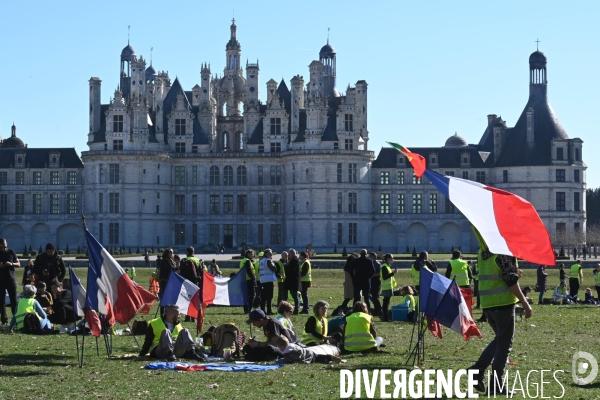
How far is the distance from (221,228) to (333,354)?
7062cm

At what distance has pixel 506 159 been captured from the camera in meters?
89.0

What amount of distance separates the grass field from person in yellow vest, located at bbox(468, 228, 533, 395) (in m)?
0.50

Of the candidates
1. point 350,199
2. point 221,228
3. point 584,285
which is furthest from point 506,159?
point 584,285

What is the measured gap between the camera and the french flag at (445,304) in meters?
18.9

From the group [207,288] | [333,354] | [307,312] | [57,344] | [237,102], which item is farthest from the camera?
[237,102]

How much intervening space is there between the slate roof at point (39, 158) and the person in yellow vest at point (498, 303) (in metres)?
78.9

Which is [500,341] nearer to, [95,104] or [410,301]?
[410,301]

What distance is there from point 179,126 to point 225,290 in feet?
212

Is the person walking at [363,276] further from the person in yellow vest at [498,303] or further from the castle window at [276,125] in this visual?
the castle window at [276,125]

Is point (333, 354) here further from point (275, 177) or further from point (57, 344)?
point (275, 177)

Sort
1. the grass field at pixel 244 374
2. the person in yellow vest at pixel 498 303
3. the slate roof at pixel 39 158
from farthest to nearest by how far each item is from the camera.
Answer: the slate roof at pixel 39 158 → the grass field at pixel 244 374 → the person in yellow vest at pixel 498 303

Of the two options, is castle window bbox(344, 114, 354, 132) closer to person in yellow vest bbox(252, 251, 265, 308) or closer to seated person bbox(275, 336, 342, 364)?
person in yellow vest bbox(252, 251, 265, 308)

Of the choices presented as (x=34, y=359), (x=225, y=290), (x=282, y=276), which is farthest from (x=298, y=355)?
(x=282, y=276)

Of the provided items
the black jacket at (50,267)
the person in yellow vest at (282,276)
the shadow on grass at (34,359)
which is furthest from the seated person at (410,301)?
the shadow on grass at (34,359)
